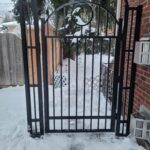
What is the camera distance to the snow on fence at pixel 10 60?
484 centimetres

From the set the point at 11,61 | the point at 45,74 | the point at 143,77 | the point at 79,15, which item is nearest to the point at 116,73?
the point at 143,77

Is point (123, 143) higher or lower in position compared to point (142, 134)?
lower

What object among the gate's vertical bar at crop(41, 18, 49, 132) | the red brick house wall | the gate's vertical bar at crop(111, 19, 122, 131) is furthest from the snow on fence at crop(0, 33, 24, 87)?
the red brick house wall

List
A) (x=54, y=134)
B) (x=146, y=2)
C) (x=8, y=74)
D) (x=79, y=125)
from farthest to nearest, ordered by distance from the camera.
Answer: (x=8, y=74) → (x=79, y=125) → (x=54, y=134) → (x=146, y=2)

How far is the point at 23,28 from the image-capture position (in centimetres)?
227

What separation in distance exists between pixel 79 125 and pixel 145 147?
101cm

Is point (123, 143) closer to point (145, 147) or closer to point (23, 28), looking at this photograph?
point (145, 147)

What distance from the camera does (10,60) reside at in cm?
491

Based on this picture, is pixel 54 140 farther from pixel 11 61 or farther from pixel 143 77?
pixel 11 61

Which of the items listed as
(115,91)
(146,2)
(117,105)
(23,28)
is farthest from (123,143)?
(23,28)

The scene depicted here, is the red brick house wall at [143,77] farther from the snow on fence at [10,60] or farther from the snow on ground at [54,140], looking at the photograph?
the snow on fence at [10,60]

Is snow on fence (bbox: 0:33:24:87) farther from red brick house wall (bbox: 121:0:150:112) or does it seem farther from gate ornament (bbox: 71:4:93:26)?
red brick house wall (bbox: 121:0:150:112)

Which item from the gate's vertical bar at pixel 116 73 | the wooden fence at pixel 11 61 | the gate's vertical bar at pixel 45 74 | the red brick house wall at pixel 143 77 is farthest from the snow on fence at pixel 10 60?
the red brick house wall at pixel 143 77

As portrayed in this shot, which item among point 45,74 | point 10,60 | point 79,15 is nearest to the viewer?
point 45,74
